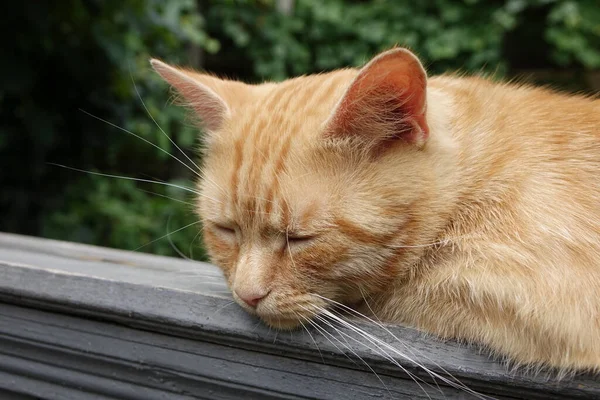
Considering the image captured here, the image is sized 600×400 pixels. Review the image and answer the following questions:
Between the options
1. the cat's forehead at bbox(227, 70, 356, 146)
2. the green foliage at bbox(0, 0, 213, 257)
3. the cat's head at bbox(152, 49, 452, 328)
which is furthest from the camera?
the green foliage at bbox(0, 0, 213, 257)

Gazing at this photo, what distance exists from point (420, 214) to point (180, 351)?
0.44 meters

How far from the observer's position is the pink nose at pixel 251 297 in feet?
3.17

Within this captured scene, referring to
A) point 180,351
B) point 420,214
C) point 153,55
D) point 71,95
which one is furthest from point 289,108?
point 153,55

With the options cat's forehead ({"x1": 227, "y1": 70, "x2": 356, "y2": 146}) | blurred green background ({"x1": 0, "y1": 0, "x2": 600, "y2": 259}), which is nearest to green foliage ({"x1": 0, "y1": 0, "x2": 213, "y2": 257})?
blurred green background ({"x1": 0, "y1": 0, "x2": 600, "y2": 259})

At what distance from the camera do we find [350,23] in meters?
4.11

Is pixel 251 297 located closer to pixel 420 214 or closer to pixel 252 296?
pixel 252 296

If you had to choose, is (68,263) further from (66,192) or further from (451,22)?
(451,22)

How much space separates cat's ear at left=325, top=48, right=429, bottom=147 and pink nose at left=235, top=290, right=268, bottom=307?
28 centimetres

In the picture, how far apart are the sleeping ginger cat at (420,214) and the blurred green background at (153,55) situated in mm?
583

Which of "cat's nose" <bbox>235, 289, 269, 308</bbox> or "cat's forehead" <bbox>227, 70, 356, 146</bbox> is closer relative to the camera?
"cat's nose" <bbox>235, 289, 269, 308</bbox>

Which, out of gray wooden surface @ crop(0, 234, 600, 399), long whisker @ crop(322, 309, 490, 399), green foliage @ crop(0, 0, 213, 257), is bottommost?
green foliage @ crop(0, 0, 213, 257)

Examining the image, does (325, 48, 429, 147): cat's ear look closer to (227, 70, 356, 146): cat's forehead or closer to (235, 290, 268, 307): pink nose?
(227, 70, 356, 146): cat's forehead

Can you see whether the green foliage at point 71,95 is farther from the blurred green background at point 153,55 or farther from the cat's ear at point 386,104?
the cat's ear at point 386,104

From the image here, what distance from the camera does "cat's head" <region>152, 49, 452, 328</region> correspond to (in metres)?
0.95
